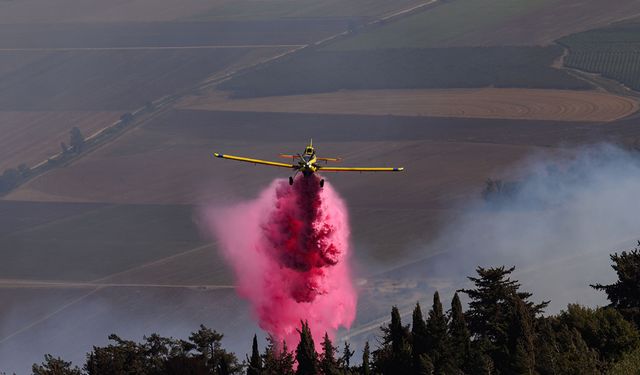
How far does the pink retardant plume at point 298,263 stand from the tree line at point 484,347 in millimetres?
2225

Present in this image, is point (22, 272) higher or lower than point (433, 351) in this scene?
higher

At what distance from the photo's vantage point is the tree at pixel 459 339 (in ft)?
290

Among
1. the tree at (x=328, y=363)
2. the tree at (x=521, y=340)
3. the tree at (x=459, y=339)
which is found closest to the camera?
the tree at (x=521, y=340)

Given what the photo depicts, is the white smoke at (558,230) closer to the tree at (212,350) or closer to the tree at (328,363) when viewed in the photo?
the tree at (212,350)

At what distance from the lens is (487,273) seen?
325ft

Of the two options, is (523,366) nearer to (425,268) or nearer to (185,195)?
(425,268)

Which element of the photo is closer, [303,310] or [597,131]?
[303,310]

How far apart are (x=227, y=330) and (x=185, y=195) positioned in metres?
49.9

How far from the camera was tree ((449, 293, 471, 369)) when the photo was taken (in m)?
88.4

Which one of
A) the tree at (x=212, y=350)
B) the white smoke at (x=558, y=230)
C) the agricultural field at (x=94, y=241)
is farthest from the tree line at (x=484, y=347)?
the agricultural field at (x=94, y=241)

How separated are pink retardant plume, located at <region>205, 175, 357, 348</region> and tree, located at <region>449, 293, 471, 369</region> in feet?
36.0

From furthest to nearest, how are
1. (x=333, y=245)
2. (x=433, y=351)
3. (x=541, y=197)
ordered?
1. (x=541, y=197)
2. (x=333, y=245)
3. (x=433, y=351)

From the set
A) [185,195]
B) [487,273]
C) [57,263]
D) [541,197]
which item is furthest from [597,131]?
[487,273]

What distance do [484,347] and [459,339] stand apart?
212 cm
